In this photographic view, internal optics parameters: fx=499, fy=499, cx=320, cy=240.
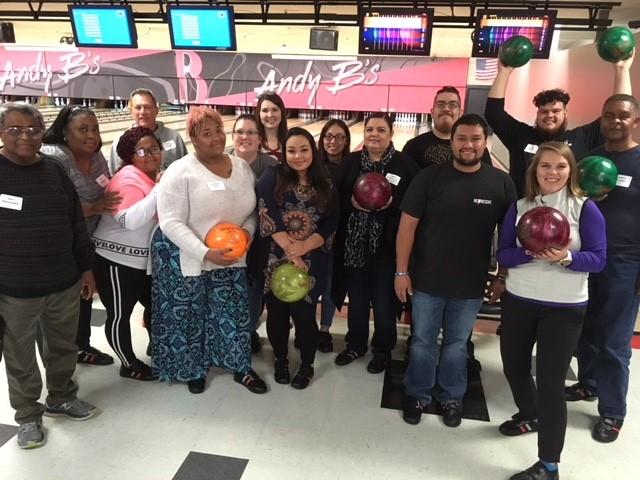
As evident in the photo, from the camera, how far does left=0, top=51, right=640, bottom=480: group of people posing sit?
58.5 inches

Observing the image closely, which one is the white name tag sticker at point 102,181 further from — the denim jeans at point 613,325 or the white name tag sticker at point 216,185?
the denim jeans at point 613,325

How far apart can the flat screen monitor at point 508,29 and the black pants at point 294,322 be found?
10.2 feet

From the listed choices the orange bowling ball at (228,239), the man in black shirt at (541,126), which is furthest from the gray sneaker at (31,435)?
the man in black shirt at (541,126)

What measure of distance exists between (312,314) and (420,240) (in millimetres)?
541

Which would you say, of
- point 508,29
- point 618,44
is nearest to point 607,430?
point 618,44

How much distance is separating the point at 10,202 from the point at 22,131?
0.21 metres

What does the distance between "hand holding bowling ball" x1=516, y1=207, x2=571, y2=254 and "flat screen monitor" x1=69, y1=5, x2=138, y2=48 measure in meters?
4.41

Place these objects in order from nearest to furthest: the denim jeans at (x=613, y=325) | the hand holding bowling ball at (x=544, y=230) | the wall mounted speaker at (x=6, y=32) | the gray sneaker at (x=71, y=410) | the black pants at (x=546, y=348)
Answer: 1. the hand holding bowling ball at (x=544, y=230)
2. the black pants at (x=546, y=348)
3. the denim jeans at (x=613, y=325)
4. the gray sneaker at (x=71, y=410)
5. the wall mounted speaker at (x=6, y=32)

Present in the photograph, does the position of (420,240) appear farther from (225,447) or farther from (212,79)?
(212,79)

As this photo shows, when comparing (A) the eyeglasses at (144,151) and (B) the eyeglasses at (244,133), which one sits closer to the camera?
(A) the eyeglasses at (144,151)

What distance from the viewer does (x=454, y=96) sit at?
6.77ft

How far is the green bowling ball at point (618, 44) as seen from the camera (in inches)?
74.9

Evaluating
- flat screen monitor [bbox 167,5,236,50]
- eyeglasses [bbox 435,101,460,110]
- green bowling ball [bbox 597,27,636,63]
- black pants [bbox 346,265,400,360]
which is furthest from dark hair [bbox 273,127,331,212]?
flat screen monitor [bbox 167,5,236,50]

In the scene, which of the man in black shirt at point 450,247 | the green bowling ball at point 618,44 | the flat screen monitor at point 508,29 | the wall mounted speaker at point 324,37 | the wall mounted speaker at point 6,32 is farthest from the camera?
the wall mounted speaker at point 6,32
